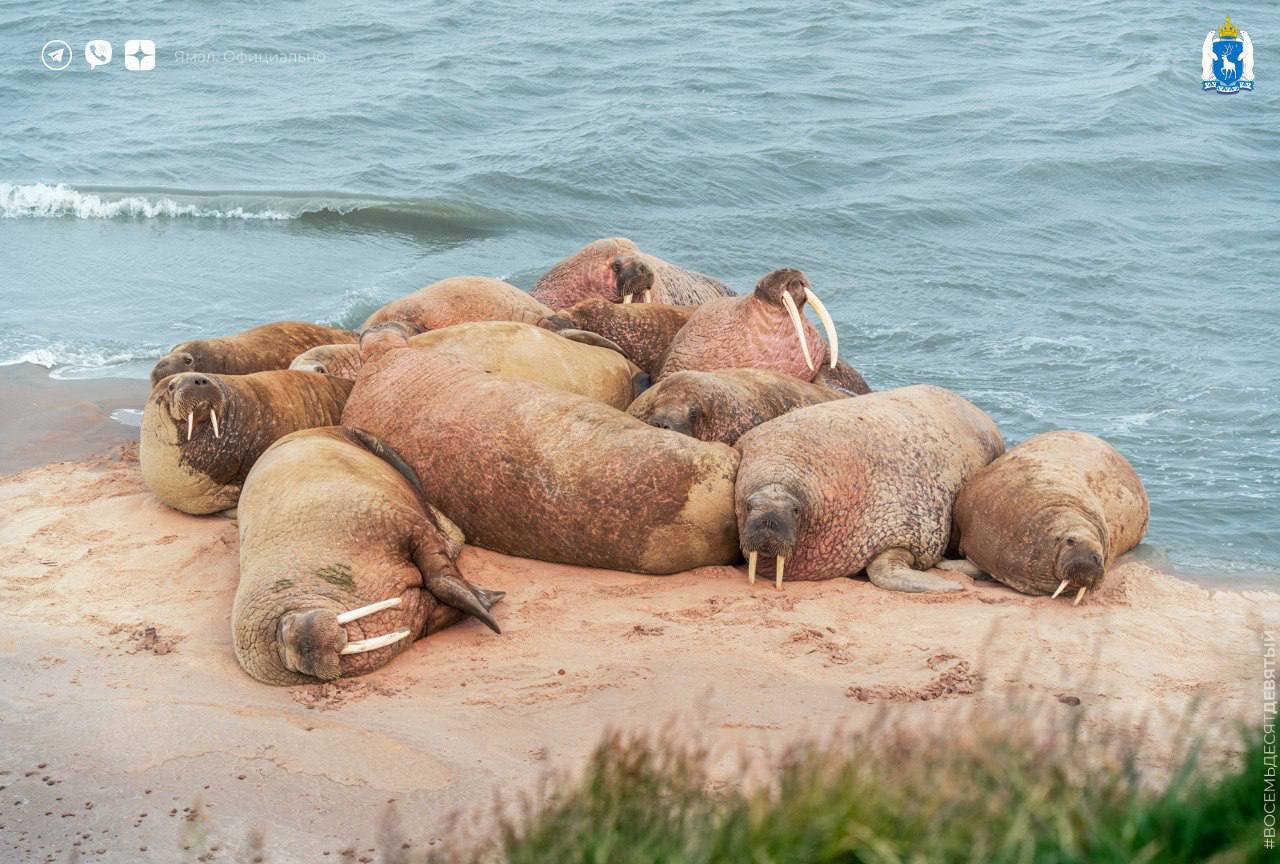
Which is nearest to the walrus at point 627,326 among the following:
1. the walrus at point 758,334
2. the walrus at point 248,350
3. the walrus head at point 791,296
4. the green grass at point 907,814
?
the walrus at point 758,334

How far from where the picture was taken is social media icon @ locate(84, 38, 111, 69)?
2931 centimetres

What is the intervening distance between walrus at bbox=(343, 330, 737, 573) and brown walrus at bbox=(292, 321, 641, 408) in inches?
30.0

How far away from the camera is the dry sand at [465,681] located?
4676mm

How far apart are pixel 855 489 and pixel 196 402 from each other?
3677 millimetres

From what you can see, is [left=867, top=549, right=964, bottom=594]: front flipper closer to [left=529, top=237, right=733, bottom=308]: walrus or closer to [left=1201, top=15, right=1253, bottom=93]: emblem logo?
[left=529, top=237, right=733, bottom=308]: walrus

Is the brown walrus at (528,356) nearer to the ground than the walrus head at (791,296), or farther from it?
nearer to the ground

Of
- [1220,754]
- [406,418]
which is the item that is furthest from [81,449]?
[1220,754]

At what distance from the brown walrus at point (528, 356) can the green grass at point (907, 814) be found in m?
5.03

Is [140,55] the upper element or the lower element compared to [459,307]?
upper

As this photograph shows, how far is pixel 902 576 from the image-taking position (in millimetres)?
7199

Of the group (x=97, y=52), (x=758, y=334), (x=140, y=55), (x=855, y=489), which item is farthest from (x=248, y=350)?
(x=97, y=52)

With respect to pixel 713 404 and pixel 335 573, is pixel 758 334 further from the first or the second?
pixel 335 573

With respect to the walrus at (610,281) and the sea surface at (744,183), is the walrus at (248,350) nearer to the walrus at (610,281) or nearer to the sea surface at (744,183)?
the walrus at (610,281)

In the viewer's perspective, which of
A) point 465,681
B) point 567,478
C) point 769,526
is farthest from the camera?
point 567,478
